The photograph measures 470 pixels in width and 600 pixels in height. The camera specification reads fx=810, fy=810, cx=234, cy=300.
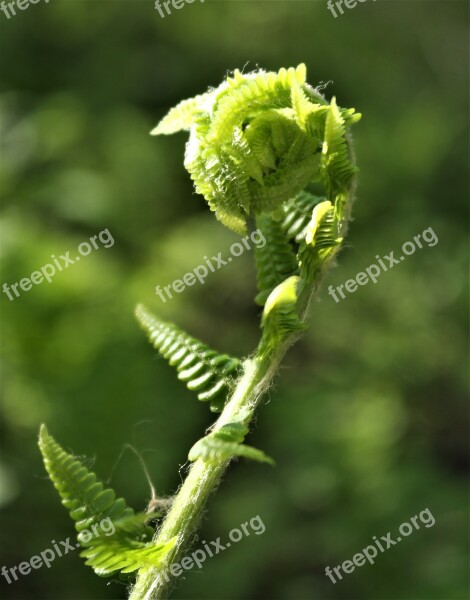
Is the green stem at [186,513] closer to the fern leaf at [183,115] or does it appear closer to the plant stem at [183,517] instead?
the plant stem at [183,517]

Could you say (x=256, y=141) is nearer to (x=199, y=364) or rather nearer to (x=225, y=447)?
(x=199, y=364)

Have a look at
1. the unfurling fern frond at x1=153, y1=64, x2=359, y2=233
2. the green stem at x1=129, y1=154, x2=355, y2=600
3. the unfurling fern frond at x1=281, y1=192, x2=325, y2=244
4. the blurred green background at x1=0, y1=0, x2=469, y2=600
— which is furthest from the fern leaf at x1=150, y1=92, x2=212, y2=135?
the blurred green background at x1=0, y1=0, x2=469, y2=600

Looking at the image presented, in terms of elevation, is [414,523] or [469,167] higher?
[469,167]

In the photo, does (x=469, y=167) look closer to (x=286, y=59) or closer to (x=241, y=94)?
(x=286, y=59)

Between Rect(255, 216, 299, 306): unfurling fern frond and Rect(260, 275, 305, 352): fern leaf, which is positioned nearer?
Rect(260, 275, 305, 352): fern leaf

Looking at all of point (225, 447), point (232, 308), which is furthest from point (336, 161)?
point (232, 308)

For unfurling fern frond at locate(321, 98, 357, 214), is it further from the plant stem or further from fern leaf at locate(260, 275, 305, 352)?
the plant stem

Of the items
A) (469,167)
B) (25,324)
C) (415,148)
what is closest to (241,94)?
(25,324)
